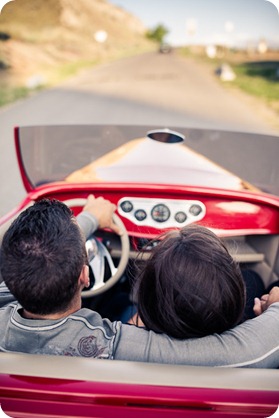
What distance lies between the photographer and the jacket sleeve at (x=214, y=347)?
3.94ft

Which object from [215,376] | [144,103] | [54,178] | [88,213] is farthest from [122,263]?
[144,103]

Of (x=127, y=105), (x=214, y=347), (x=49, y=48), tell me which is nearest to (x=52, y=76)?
(x=127, y=105)

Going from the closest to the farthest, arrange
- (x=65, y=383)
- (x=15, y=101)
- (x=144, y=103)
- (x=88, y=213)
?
(x=65, y=383) → (x=88, y=213) → (x=15, y=101) → (x=144, y=103)

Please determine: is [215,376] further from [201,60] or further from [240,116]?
[201,60]

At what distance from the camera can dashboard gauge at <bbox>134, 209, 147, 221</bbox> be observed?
2.33m

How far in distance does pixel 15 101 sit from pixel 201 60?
22.2 metres

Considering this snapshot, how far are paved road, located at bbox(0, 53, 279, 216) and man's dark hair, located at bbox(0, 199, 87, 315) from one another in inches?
116

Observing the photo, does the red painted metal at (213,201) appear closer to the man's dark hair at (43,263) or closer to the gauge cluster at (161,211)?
the gauge cluster at (161,211)

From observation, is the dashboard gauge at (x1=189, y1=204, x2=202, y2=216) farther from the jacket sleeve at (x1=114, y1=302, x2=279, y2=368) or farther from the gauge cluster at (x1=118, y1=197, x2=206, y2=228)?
the jacket sleeve at (x1=114, y1=302, x2=279, y2=368)

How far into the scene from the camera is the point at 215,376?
1.06m

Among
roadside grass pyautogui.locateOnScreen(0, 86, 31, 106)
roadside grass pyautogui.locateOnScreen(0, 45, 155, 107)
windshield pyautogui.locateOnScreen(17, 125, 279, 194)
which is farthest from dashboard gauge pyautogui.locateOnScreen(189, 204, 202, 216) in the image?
roadside grass pyautogui.locateOnScreen(0, 86, 31, 106)

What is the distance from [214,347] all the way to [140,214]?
46.4 inches

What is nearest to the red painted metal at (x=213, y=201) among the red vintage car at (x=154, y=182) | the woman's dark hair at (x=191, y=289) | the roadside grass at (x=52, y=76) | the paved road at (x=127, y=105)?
the red vintage car at (x=154, y=182)

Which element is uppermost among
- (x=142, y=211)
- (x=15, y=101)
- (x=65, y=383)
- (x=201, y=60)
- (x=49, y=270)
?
(x=201, y=60)
